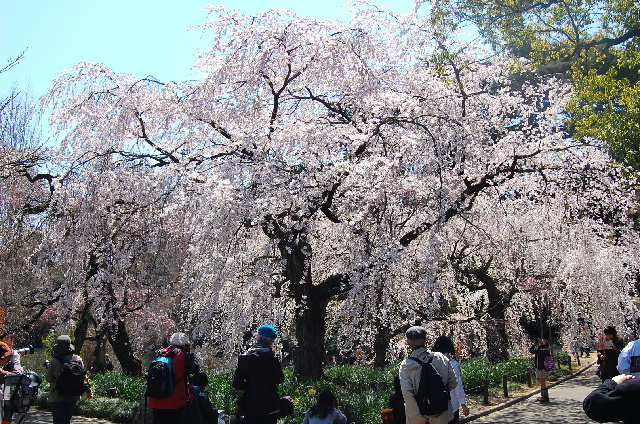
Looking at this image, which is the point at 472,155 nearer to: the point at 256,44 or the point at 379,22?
the point at 379,22

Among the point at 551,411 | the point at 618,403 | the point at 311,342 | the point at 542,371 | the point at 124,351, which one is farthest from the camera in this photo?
the point at 124,351

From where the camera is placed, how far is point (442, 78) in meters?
10.6

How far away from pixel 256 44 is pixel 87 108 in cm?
322

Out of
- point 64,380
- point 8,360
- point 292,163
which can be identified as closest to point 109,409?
point 64,380

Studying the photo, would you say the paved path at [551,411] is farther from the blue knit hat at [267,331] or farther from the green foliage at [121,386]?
the green foliage at [121,386]

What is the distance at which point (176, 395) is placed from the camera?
5.50 metres

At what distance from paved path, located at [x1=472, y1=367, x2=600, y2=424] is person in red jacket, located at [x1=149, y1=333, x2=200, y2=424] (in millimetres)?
6611

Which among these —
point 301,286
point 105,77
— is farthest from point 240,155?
point 105,77

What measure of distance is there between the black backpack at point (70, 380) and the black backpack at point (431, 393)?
4.20m

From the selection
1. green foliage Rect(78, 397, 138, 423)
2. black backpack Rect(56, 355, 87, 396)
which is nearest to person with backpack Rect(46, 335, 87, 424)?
black backpack Rect(56, 355, 87, 396)

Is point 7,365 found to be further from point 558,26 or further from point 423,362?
point 558,26

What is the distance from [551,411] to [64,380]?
9317 mm

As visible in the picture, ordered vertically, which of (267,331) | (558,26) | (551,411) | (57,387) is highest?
(558,26)

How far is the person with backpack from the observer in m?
6.72
